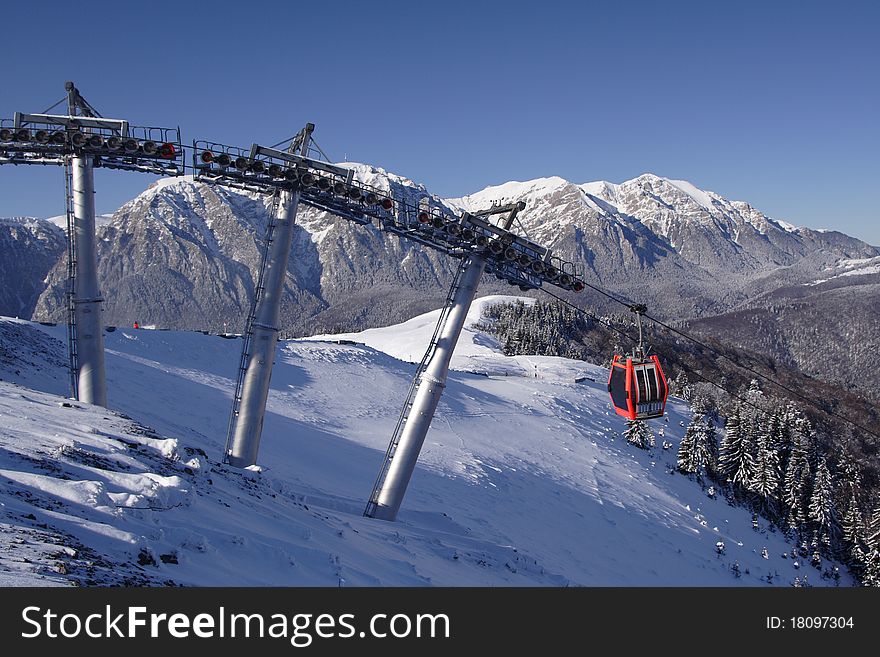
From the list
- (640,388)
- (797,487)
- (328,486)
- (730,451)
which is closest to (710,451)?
(730,451)

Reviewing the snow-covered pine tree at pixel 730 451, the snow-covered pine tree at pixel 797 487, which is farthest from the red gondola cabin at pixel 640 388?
the snow-covered pine tree at pixel 730 451

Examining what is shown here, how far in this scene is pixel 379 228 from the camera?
19750 mm

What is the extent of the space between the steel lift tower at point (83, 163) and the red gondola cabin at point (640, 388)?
15.1m

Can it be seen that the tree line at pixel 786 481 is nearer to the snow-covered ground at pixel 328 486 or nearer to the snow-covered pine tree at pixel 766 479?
the snow-covered pine tree at pixel 766 479

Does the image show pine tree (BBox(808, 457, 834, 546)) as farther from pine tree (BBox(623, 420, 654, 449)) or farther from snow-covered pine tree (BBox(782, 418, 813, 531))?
pine tree (BBox(623, 420, 654, 449))

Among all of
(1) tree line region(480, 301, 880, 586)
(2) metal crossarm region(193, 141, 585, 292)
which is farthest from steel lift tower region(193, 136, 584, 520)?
(1) tree line region(480, 301, 880, 586)

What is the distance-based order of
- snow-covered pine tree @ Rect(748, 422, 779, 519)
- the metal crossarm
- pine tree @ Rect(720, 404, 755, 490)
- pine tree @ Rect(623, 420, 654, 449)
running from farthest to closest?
pine tree @ Rect(720, 404, 755, 490) < snow-covered pine tree @ Rect(748, 422, 779, 519) < pine tree @ Rect(623, 420, 654, 449) < the metal crossarm

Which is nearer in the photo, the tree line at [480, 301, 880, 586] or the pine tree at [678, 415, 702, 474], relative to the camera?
the tree line at [480, 301, 880, 586]

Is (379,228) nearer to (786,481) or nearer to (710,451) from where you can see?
(710,451)

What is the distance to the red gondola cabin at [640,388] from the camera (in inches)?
731

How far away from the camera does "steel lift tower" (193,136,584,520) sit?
18703 mm

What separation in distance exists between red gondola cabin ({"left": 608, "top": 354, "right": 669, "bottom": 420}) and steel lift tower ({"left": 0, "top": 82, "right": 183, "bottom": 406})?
596 inches

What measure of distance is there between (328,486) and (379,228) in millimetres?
13522
